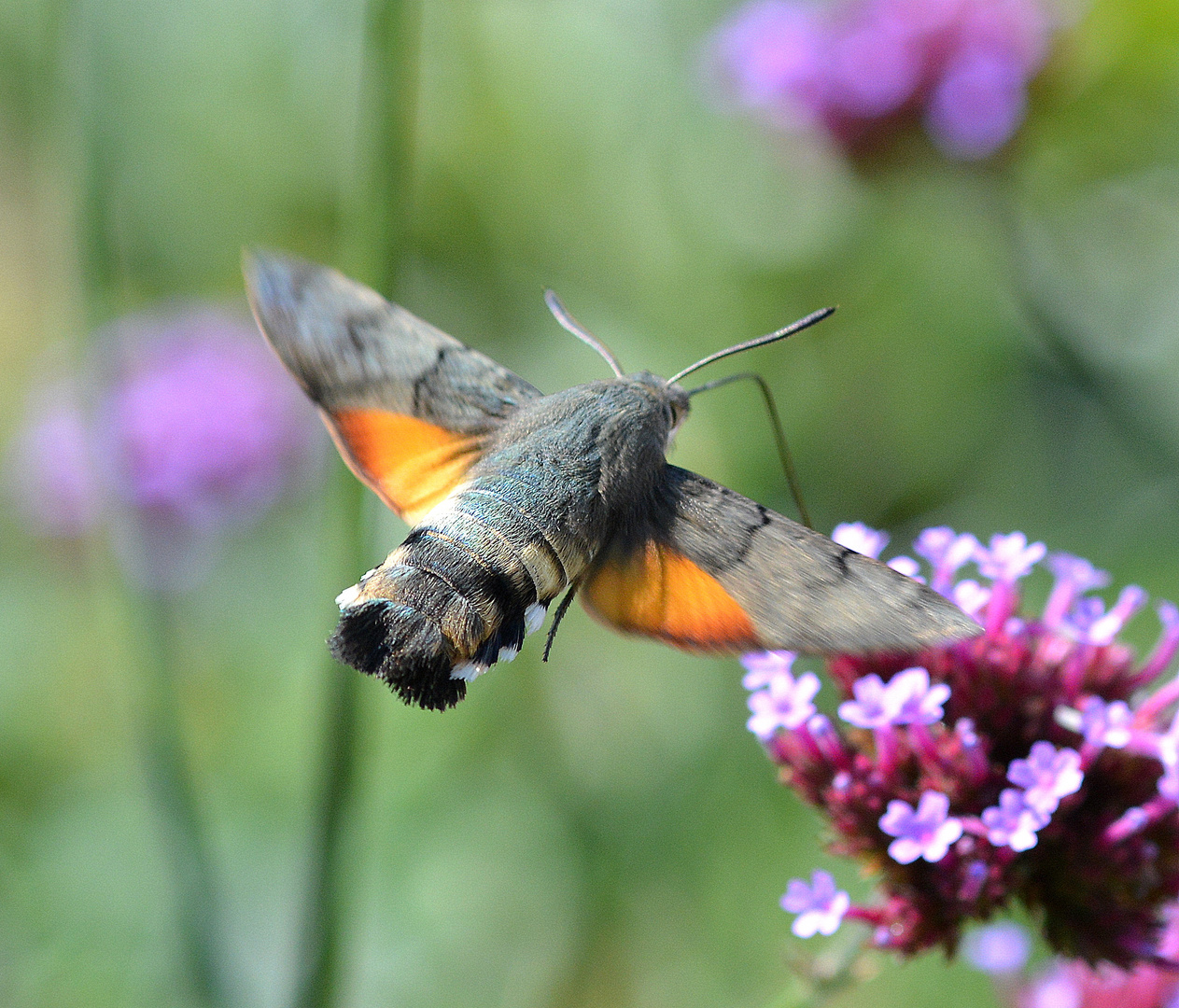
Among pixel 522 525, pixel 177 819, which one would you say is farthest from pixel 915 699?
pixel 177 819

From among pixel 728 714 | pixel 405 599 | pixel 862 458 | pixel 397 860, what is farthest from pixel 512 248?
pixel 405 599

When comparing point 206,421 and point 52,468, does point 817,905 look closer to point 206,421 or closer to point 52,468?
point 206,421

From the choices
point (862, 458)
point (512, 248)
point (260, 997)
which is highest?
point (512, 248)

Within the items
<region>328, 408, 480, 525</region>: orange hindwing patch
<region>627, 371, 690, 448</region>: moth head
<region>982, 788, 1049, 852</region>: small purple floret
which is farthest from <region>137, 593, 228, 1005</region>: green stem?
<region>982, 788, 1049, 852</region>: small purple floret

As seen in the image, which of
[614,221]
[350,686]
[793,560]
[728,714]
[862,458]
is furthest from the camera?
[614,221]

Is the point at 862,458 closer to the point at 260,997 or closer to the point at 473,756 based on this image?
the point at 473,756

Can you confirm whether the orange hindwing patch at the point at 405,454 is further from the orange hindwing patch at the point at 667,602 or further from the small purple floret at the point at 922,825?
the small purple floret at the point at 922,825

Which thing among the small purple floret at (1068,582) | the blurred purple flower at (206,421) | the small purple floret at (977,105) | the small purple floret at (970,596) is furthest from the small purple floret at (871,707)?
the blurred purple flower at (206,421)

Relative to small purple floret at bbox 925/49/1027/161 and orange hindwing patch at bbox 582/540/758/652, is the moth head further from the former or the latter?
small purple floret at bbox 925/49/1027/161
